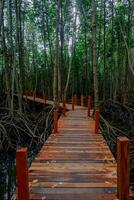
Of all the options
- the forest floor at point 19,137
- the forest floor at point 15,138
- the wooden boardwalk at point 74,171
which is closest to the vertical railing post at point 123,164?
the wooden boardwalk at point 74,171

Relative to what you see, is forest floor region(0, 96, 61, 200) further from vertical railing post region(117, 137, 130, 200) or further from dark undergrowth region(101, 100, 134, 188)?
vertical railing post region(117, 137, 130, 200)

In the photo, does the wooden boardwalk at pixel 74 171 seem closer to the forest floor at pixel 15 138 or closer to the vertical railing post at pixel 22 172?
the vertical railing post at pixel 22 172

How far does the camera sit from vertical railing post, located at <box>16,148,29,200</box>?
384cm

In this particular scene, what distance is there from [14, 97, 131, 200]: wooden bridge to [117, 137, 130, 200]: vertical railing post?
10.5 inches

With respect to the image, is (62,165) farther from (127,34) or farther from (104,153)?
(127,34)

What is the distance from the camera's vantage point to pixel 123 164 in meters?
4.05

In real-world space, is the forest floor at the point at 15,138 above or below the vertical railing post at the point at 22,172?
below

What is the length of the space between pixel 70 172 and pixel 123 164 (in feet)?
5.50

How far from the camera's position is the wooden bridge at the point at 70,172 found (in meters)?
4.47

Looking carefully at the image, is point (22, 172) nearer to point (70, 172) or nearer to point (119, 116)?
point (70, 172)

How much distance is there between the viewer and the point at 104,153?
688 centimetres

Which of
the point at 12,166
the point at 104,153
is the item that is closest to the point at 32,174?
the point at 104,153

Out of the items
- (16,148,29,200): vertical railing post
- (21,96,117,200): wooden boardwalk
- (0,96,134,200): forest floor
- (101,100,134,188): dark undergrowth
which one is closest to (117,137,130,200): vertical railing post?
(21,96,117,200): wooden boardwalk

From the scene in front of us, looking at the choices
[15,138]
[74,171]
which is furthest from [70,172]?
[15,138]
